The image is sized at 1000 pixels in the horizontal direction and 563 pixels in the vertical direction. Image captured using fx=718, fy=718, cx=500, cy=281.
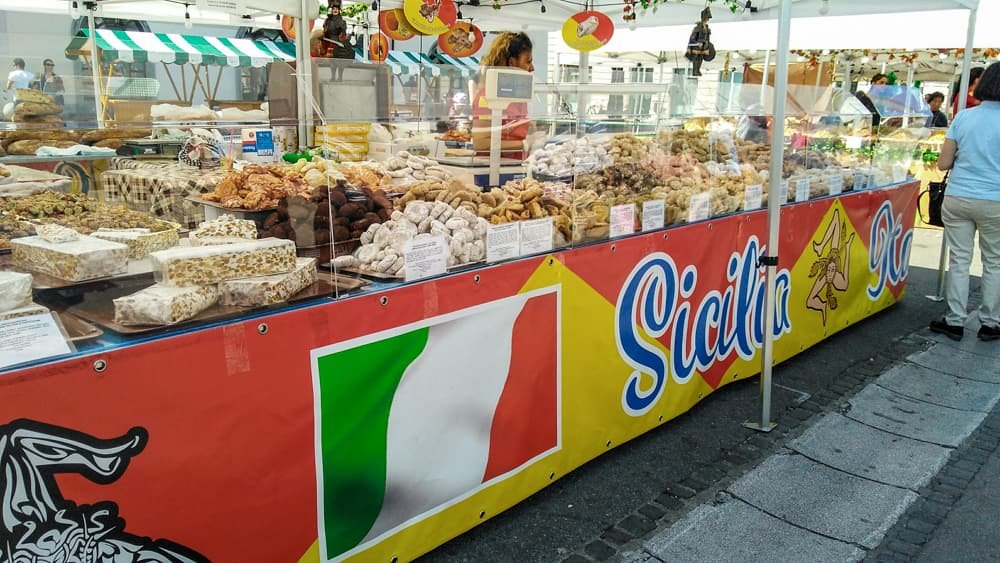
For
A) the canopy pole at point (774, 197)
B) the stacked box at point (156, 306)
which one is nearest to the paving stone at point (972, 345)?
the canopy pole at point (774, 197)

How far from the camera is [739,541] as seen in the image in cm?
265

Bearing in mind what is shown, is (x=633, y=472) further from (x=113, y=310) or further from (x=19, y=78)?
(x=19, y=78)

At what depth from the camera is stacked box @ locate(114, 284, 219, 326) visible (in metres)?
1.71

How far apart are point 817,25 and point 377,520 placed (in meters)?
8.08

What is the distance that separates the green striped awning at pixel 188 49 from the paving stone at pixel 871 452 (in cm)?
932

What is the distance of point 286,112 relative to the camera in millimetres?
5004

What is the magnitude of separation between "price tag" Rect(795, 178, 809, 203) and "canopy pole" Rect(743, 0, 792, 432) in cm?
93

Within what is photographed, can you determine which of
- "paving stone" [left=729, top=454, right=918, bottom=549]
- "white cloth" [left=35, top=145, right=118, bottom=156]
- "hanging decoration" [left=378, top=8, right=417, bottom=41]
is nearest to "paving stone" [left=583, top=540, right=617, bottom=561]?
"paving stone" [left=729, top=454, right=918, bottom=549]

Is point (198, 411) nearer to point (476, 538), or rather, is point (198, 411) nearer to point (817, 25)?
point (476, 538)

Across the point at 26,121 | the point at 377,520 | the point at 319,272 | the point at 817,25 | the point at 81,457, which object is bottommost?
the point at 377,520

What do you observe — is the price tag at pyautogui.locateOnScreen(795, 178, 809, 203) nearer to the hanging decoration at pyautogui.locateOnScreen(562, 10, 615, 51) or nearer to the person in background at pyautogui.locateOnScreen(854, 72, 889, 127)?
the person in background at pyautogui.locateOnScreen(854, 72, 889, 127)

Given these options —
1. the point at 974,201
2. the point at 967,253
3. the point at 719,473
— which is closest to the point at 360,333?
the point at 719,473

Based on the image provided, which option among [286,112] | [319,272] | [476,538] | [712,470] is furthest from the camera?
[286,112]

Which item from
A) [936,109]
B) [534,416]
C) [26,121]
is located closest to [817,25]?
[936,109]
